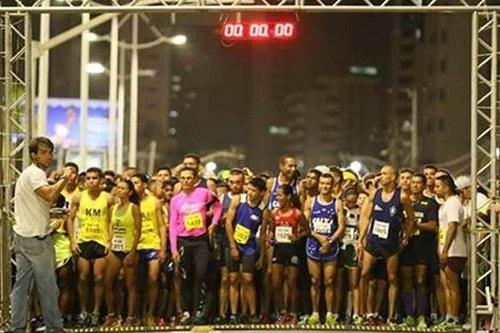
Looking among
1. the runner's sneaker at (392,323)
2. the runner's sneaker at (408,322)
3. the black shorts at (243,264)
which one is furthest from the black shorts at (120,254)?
the runner's sneaker at (408,322)

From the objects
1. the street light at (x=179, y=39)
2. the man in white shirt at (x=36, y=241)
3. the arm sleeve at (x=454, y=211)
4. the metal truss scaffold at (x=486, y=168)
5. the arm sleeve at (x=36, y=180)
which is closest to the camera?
the arm sleeve at (x=36, y=180)

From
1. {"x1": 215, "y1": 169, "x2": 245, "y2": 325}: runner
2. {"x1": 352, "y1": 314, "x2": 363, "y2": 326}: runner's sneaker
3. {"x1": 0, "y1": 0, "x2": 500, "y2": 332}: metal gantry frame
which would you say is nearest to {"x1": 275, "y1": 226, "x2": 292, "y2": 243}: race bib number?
{"x1": 215, "y1": 169, "x2": 245, "y2": 325}: runner

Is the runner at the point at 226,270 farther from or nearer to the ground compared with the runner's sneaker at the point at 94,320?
farther from the ground

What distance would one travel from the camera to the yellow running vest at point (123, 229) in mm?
12953

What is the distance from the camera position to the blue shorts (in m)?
13.0

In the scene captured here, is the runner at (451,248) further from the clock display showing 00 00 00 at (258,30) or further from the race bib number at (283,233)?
the clock display showing 00 00 00 at (258,30)

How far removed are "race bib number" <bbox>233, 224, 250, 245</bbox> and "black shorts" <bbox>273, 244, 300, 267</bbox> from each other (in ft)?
1.18

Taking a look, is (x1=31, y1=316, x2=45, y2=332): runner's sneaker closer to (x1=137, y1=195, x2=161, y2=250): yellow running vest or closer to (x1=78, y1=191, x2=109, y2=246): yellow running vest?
(x1=78, y1=191, x2=109, y2=246): yellow running vest

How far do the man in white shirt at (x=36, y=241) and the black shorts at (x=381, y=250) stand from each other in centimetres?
372

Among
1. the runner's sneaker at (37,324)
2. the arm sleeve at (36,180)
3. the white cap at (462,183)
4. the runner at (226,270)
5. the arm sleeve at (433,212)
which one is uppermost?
the white cap at (462,183)

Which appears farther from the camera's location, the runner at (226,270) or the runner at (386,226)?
the runner at (226,270)

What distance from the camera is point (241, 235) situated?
43.1 feet

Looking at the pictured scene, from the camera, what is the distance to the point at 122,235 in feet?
42.5

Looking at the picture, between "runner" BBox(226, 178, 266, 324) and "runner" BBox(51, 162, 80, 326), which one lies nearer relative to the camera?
"runner" BBox(51, 162, 80, 326)
